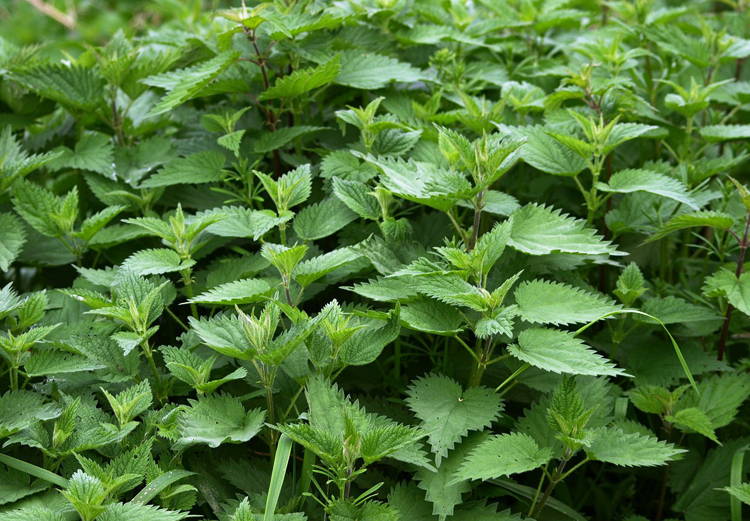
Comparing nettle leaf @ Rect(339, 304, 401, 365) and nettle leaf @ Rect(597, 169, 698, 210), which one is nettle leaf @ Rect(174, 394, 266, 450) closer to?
nettle leaf @ Rect(339, 304, 401, 365)

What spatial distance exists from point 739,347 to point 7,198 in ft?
7.41

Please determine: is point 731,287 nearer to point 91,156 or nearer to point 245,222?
point 245,222

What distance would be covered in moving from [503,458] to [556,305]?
1.16 ft

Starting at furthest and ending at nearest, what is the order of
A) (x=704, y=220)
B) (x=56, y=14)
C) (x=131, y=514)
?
(x=56, y=14) → (x=704, y=220) → (x=131, y=514)

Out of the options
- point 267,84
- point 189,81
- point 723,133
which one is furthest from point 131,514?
point 723,133

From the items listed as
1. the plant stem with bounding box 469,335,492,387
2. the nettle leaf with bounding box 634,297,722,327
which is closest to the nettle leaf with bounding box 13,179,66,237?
the plant stem with bounding box 469,335,492,387

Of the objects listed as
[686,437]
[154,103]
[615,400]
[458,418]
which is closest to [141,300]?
[458,418]

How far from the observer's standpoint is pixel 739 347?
2.03 m

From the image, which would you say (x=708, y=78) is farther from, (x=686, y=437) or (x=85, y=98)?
(x=85, y=98)

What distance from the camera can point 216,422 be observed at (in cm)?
137

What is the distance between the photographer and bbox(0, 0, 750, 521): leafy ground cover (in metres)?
1.36

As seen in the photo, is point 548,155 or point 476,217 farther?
point 548,155

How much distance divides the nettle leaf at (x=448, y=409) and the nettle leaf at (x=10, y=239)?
3.66ft

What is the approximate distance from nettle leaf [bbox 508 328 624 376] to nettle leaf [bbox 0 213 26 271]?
4.28 feet
